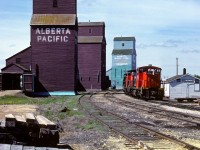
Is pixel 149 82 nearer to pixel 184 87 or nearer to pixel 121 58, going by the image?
pixel 184 87

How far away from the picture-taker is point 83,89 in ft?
268

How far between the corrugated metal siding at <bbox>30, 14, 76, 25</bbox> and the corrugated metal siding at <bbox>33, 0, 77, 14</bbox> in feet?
1.67

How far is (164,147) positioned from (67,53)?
4635cm

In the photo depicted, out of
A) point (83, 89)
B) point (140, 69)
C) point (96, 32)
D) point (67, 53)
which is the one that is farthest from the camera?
point (96, 32)

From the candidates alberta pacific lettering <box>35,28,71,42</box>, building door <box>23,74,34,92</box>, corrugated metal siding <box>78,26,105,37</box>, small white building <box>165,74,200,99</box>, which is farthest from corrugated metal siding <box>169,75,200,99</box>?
corrugated metal siding <box>78,26,105,37</box>

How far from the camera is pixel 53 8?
59219 millimetres

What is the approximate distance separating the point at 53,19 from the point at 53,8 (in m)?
1.87

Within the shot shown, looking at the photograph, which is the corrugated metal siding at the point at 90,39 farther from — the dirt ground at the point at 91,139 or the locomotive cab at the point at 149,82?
the dirt ground at the point at 91,139

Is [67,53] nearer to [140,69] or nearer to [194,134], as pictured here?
[140,69]

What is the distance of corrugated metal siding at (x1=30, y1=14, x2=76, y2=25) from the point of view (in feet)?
189

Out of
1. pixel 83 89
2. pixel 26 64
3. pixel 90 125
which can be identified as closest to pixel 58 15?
pixel 26 64

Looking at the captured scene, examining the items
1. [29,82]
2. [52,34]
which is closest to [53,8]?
[52,34]

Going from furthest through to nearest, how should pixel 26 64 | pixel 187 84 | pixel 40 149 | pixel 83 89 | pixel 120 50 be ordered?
pixel 120 50 < pixel 83 89 < pixel 26 64 < pixel 187 84 < pixel 40 149

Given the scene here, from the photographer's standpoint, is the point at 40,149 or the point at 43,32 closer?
the point at 40,149
